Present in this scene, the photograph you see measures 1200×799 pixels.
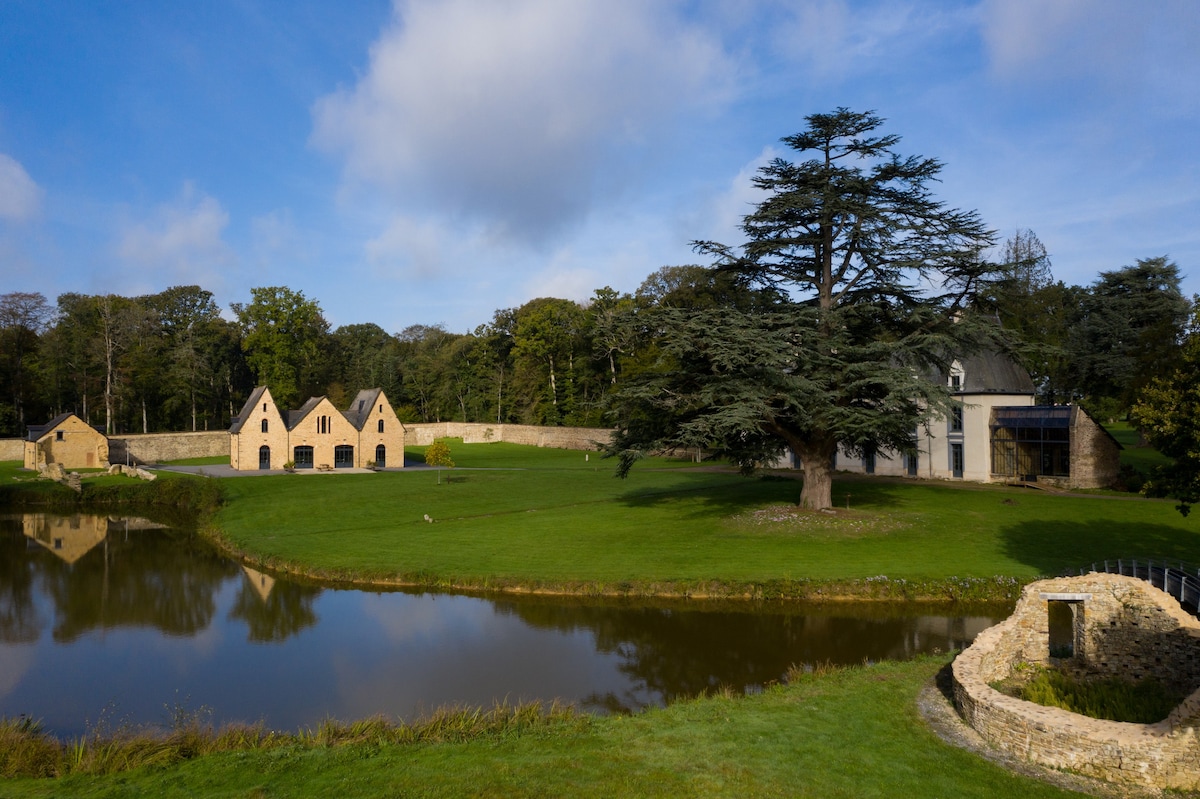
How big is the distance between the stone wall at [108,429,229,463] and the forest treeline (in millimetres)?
5681

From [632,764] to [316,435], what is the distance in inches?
2007

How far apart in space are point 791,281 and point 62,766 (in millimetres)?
25489

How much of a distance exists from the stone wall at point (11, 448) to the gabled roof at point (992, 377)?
67.0m

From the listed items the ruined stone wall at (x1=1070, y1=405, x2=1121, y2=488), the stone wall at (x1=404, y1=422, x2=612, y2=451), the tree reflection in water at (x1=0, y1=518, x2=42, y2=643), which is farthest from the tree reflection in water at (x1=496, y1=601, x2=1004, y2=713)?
the stone wall at (x1=404, y1=422, x2=612, y2=451)

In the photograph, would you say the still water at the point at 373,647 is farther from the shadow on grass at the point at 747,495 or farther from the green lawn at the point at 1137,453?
the green lawn at the point at 1137,453

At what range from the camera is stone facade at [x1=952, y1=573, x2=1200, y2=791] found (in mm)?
9117

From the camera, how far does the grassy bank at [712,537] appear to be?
2133 cm

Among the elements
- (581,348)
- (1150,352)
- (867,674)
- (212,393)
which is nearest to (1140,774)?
(867,674)

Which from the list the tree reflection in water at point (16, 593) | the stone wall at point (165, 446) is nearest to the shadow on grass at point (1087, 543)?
the tree reflection in water at point (16, 593)

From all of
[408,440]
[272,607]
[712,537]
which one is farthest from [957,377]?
[408,440]

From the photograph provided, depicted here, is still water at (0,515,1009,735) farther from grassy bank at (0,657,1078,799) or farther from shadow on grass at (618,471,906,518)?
shadow on grass at (618,471,906,518)

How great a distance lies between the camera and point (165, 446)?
204ft

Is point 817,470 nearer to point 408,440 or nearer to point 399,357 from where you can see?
point 408,440

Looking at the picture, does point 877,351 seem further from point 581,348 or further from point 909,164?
point 581,348
